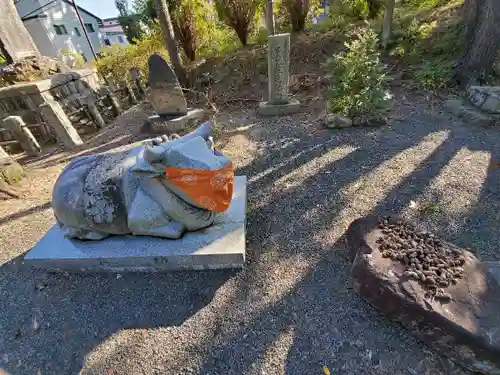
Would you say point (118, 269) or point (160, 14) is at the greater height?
point (160, 14)

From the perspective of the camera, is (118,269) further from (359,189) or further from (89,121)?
(89,121)

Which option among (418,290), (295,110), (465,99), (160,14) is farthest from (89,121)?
(465,99)

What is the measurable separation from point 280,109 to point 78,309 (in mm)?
5153

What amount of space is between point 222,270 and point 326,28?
8.72 m

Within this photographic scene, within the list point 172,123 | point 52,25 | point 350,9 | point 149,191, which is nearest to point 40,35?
point 52,25

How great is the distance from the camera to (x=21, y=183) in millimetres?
4781

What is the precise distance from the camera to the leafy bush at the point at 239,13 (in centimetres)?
807

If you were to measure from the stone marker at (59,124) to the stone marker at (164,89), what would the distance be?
214cm

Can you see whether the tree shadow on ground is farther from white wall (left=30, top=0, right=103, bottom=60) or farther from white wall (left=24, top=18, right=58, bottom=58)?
white wall (left=30, top=0, right=103, bottom=60)

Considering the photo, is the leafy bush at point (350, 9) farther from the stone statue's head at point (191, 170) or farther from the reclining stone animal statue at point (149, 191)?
the stone statue's head at point (191, 170)

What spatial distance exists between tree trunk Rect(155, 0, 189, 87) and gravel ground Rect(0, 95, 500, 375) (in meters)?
4.99

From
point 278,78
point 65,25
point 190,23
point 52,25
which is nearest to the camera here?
point 278,78

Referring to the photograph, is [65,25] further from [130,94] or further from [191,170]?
[191,170]

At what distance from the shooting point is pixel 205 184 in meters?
2.28
